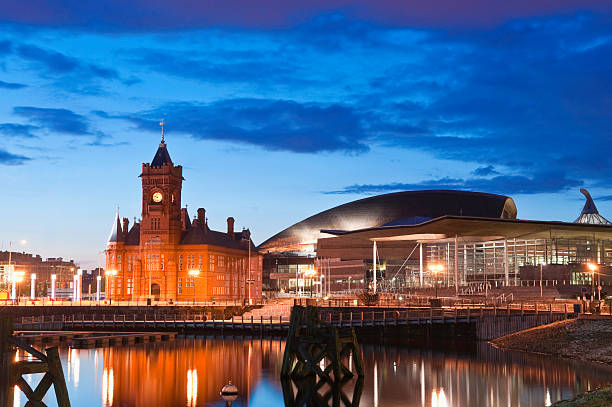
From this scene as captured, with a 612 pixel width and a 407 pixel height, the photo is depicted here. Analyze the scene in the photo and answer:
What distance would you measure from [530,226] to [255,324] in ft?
121

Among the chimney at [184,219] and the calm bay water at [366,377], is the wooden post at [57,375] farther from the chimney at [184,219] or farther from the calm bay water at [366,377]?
the chimney at [184,219]

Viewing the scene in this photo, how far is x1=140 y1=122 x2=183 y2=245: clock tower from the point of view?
393ft

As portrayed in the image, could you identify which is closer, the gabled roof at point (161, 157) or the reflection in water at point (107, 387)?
the reflection in water at point (107, 387)

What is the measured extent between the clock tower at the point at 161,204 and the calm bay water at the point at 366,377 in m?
57.2

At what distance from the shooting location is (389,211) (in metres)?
172

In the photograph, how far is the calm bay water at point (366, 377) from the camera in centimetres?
3797

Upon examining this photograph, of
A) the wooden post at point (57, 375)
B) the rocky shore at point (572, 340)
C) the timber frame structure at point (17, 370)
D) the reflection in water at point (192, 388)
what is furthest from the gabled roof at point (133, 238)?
the wooden post at point (57, 375)

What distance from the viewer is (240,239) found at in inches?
5389

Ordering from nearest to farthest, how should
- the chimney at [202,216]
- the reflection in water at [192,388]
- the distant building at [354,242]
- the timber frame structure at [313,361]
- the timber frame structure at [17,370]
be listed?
the timber frame structure at [17,370]
the reflection in water at [192,388]
the timber frame structure at [313,361]
the chimney at [202,216]
the distant building at [354,242]

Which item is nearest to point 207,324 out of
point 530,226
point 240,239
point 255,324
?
point 255,324

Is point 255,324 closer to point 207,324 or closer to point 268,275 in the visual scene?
point 207,324

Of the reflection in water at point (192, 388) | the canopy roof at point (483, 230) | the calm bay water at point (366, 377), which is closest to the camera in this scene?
the reflection in water at point (192, 388)

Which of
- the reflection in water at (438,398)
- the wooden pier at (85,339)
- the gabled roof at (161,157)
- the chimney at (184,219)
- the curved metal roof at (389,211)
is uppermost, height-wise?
the gabled roof at (161,157)

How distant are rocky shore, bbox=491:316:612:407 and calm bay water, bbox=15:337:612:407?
6.08 feet
